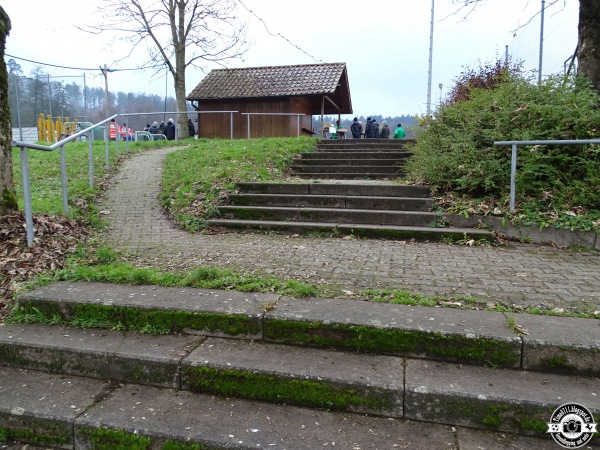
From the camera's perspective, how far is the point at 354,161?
33.8 feet

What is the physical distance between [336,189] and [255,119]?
47.7 ft

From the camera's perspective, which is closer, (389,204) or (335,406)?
(335,406)

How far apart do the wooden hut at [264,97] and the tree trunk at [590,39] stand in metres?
13.4

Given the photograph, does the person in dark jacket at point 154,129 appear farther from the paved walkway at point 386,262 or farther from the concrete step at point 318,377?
the concrete step at point 318,377

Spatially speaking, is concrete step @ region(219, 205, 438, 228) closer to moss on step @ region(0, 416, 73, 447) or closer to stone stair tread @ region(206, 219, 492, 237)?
stone stair tread @ region(206, 219, 492, 237)

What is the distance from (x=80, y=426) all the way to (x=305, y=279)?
2033 mm

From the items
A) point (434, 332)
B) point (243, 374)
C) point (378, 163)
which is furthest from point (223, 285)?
point (378, 163)

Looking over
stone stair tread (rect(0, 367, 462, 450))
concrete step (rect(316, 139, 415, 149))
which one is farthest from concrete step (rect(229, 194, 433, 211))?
concrete step (rect(316, 139, 415, 149))

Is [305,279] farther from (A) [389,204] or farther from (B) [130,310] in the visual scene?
(A) [389,204]

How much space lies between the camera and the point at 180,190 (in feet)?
24.2

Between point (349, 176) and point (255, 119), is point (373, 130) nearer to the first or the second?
point (255, 119)

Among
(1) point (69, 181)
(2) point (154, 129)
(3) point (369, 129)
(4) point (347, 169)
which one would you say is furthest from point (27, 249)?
(2) point (154, 129)

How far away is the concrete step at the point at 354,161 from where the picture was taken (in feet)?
32.8

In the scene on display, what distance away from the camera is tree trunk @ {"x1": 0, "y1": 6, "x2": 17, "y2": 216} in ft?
14.2
